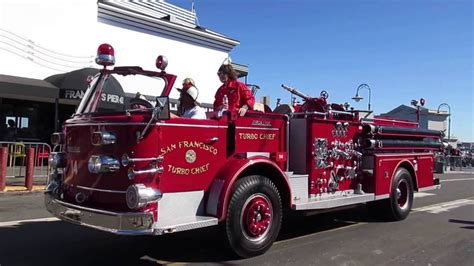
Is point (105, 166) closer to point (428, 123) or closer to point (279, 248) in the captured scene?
point (279, 248)

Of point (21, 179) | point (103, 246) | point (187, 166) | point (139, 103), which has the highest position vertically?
point (139, 103)

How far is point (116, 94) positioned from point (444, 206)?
8.35 m

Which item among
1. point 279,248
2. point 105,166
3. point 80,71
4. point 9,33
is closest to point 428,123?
point 80,71

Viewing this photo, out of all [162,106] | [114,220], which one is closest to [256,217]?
[114,220]

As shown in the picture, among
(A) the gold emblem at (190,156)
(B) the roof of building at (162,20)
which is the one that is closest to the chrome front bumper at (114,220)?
(A) the gold emblem at (190,156)

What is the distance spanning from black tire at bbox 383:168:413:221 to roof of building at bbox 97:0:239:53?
13.6 meters

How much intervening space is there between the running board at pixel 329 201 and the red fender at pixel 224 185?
3.89 ft

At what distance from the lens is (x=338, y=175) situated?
7.59 metres

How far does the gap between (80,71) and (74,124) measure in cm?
1172

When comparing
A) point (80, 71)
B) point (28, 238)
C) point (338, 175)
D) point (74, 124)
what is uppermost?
point (80, 71)

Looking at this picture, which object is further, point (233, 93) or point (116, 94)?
point (233, 93)

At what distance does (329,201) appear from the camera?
7.10m

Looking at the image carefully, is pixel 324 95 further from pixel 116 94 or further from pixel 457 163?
pixel 457 163

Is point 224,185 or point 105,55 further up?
point 105,55
